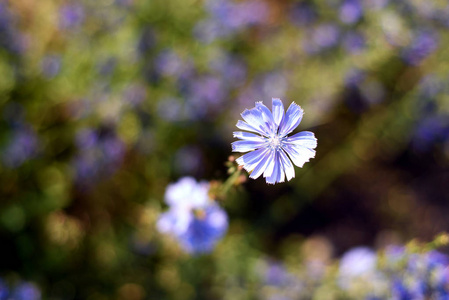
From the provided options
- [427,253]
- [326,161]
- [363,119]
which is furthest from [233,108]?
[427,253]

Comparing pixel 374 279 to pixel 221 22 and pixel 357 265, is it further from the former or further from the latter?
pixel 221 22

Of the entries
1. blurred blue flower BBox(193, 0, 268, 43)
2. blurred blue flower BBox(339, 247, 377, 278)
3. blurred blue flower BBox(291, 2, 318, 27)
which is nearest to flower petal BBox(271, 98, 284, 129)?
blurred blue flower BBox(339, 247, 377, 278)

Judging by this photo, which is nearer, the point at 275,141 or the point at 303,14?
the point at 275,141

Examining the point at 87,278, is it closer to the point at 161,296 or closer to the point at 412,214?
the point at 161,296

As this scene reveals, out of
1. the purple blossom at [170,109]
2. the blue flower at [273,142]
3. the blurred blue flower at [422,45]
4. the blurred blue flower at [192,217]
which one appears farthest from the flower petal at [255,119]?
the blurred blue flower at [422,45]

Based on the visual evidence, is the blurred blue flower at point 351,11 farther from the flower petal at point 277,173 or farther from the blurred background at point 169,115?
the flower petal at point 277,173

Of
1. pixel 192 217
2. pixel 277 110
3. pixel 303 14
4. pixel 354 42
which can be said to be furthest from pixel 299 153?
pixel 303 14
